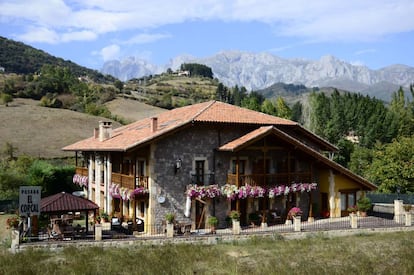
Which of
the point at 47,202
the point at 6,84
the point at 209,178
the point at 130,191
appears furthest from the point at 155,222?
the point at 6,84

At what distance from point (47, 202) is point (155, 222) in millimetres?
5980

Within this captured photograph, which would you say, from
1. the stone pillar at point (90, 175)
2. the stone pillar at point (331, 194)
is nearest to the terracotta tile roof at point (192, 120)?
the stone pillar at point (90, 175)

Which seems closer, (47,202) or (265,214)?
(47,202)

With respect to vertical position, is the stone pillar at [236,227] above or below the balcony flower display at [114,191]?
below

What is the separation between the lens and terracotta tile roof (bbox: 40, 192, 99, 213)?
21.7 metres

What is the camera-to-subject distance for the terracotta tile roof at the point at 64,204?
21.7 meters

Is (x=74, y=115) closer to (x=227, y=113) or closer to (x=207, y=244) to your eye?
(x=227, y=113)

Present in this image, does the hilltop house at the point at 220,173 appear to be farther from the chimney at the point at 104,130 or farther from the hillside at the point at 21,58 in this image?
the hillside at the point at 21,58

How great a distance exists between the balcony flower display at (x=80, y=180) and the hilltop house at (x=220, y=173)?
17.3ft

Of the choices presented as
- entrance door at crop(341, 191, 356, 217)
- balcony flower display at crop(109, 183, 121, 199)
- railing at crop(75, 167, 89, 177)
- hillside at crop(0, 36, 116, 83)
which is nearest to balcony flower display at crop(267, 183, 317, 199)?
entrance door at crop(341, 191, 356, 217)

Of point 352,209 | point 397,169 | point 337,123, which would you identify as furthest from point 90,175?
point 337,123

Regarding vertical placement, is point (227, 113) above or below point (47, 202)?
above

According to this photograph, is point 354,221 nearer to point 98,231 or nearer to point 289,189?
point 289,189

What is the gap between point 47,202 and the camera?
22.2 m
